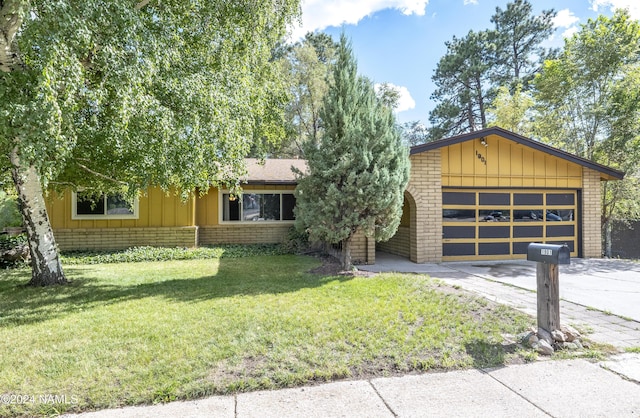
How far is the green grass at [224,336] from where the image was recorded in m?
3.10

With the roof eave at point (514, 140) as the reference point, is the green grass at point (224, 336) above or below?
below

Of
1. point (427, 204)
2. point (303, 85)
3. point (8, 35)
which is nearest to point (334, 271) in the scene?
point (427, 204)

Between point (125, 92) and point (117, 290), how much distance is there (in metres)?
3.82

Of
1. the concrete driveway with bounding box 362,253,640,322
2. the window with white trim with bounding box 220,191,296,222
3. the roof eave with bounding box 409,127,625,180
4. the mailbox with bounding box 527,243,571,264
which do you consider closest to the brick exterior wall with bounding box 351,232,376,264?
the concrete driveway with bounding box 362,253,640,322

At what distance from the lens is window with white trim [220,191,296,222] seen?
12.8 m

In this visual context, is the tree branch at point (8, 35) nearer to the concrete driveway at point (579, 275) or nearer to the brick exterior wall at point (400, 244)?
the concrete driveway at point (579, 275)

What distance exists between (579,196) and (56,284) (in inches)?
564

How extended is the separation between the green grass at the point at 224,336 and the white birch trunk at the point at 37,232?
0.36 m

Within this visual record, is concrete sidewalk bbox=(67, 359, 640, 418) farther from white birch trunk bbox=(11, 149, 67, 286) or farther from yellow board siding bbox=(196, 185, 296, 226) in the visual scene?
yellow board siding bbox=(196, 185, 296, 226)

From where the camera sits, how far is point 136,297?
603cm

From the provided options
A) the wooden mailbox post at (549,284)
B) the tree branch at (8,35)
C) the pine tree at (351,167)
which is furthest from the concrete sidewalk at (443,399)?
the tree branch at (8,35)

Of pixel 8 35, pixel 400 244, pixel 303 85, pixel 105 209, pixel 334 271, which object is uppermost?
pixel 303 85

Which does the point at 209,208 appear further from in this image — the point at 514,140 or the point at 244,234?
the point at 514,140

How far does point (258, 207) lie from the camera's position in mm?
12984
